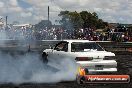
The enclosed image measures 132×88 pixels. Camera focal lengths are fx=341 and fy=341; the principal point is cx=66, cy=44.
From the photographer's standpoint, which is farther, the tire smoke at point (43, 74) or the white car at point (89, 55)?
the tire smoke at point (43, 74)

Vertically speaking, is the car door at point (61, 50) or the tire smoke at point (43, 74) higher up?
the car door at point (61, 50)

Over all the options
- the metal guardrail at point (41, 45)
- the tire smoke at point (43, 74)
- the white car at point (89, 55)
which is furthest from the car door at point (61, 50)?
the metal guardrail at point (41, 45)

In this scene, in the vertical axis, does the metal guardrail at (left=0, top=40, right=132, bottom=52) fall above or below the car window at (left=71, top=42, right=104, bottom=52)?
below

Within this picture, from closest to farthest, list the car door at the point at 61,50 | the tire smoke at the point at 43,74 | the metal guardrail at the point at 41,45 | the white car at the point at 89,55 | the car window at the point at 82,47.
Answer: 1. the white car at the point at 89,55
2. the tire smoke at the point at 43,74
3. the car window at the point at 82,47
4. the car door at the point at 61,50
5. the metal guardrail at the point at 41,45

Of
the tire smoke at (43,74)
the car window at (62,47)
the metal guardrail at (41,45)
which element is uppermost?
the car window at (62,47)

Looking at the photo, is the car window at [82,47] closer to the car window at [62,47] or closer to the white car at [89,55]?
the white car at [89,55]

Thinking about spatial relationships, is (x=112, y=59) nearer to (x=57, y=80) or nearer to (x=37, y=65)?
(x=57, y=80)

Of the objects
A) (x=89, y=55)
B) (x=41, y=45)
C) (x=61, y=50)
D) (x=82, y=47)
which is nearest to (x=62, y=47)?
(x=61, y=50)

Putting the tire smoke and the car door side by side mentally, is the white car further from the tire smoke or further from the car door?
the tire smoke

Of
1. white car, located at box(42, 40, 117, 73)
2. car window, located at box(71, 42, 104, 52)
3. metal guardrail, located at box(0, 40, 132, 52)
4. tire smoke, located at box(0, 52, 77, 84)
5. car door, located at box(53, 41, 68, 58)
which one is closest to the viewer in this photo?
white car, located at box(42, 40, 117, 73)

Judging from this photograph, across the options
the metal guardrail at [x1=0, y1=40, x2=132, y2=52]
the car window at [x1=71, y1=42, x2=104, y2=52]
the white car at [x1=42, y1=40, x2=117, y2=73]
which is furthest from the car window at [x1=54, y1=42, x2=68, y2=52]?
the metal guardrail at [x1=0, y1=40, x2=132, y2=52]

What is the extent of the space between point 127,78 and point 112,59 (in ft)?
8.28

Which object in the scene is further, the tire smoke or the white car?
the tire smoke

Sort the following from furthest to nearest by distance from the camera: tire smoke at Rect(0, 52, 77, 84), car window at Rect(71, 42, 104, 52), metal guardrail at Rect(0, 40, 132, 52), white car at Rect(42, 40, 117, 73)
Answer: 1. metal guardrail at Rect(0, 40, 132, 52)
2. car window at Rect(71, 42, 104, 52)
3. tire smoke at Rect(0, 52, 77, 84)
4. white car at Rect(42, 40, 117, 73)
